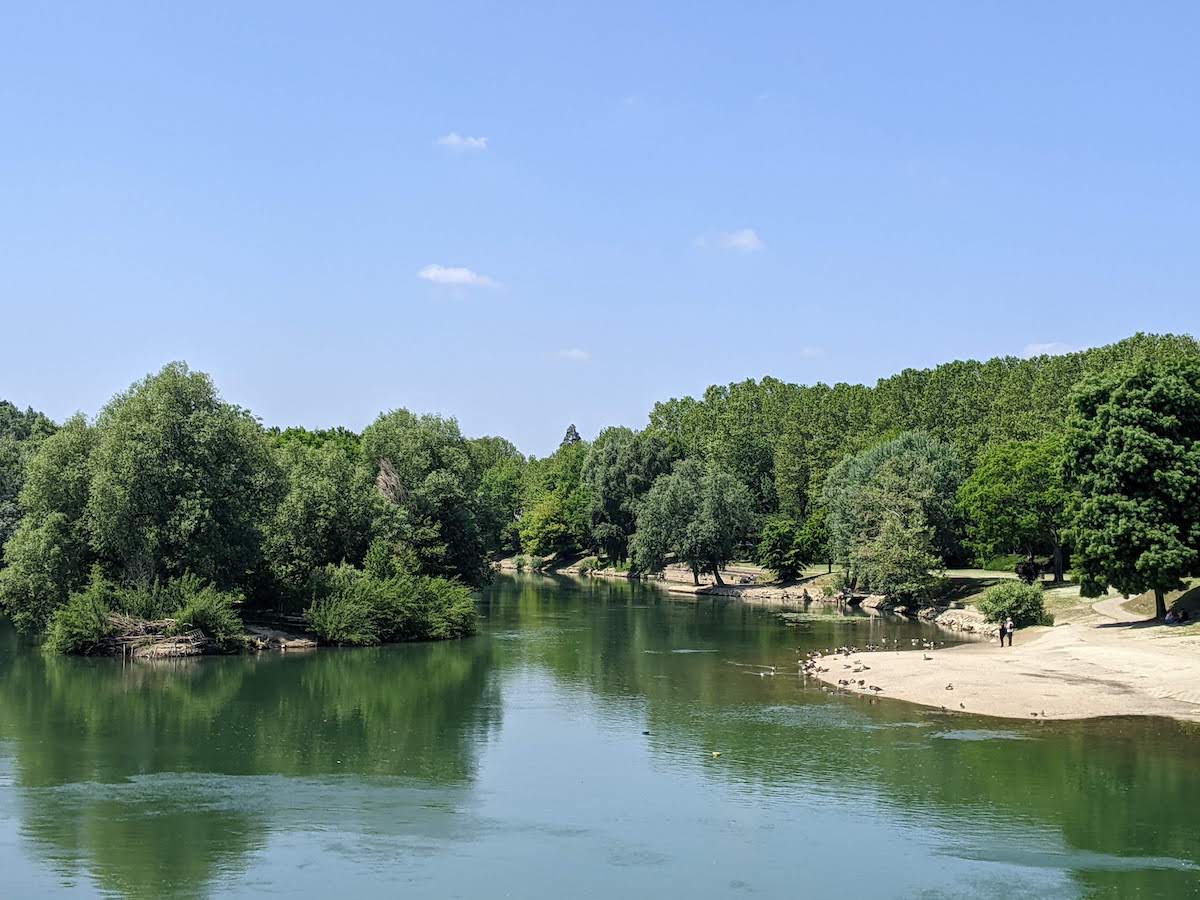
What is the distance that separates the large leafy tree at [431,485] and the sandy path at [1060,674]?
115ft

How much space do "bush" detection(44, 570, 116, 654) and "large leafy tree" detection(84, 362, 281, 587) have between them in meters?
2.73

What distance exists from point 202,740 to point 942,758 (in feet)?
87.3

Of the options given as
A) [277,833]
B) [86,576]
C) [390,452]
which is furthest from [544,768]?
[390,452]

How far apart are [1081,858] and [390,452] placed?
222ft

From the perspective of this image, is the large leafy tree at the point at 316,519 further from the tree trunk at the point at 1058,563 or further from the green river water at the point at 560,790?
the tree trunk at the point at 1058,563

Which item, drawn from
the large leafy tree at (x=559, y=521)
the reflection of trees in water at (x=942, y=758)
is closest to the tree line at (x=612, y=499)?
the large leafy tree at (x=559, y=521)

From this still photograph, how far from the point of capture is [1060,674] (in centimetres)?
5297

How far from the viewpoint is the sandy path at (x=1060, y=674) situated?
47719 millimetres

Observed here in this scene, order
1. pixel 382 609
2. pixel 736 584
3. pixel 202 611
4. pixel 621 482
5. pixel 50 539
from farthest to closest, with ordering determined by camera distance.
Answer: pixel 621 482 → pixel 736 584 → pixel 382 609 → pixel 50 539 → pixel 202 611

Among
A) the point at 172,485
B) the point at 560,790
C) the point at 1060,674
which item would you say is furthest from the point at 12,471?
the point at 1060,674

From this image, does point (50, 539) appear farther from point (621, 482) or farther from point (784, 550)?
point (621, 482)

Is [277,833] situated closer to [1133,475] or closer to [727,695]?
[727,695]

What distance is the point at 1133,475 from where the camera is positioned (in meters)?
61.8

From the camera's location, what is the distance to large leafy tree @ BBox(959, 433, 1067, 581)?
287 feet
